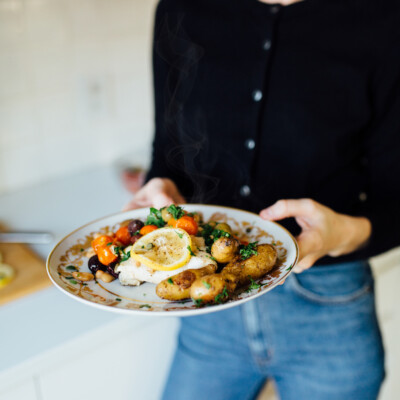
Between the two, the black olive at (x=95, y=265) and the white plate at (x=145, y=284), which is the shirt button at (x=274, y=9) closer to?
the white plate at (x=145, y=284)

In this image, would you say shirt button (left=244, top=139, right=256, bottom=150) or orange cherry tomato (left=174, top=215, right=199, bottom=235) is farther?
shirt button (left=244, top=139, right=256, bottom=150)

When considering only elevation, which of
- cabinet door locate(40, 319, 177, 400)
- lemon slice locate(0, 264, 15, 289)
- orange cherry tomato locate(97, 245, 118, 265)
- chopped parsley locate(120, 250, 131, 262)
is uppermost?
orange cherry tomato locate(97, 245, 118, 265)

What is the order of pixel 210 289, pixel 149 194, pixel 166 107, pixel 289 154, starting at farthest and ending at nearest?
1. pixel 166 107
2. pixel 289 154
3. pixel 149 194
4. pixel 210 289

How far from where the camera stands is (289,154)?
1.04m

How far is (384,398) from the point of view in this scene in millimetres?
1757

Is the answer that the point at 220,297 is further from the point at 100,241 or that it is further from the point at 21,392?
the point at 21,392

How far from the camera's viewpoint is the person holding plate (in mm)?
992

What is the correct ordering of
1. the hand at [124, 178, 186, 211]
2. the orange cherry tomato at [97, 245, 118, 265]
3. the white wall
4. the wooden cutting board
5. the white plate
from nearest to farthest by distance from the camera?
the white plate < the orange cherry tomato at [97, 245, 118, 265] < the hand at [124, 178, 186, 211] < the wooden cutting board < the white wall

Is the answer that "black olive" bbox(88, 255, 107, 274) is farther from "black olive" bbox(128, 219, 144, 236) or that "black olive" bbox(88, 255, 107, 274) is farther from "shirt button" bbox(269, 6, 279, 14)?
"shirt button" bbox(269, 6, 279, 14)

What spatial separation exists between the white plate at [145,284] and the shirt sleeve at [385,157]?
0.31m

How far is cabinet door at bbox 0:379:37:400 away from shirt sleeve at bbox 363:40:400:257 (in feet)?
2.52

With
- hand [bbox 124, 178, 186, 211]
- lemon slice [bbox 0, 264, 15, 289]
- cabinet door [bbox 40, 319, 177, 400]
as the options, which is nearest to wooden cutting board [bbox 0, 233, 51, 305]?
lemon slice [bbox 0, 264, 15, 289]

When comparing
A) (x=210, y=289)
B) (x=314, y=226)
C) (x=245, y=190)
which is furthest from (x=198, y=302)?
(x=245, y=190)

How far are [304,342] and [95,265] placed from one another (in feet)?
1.85
